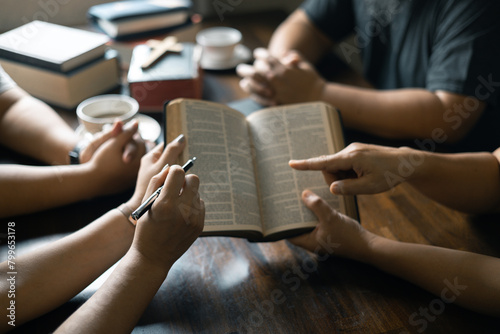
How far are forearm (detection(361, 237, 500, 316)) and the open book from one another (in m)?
0.11

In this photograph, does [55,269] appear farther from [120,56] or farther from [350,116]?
[120,56]

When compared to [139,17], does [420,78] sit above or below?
below

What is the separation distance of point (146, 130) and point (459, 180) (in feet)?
2.44

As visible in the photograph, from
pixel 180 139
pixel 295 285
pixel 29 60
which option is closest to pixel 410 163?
pixel 295 285

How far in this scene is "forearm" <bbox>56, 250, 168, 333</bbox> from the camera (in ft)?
2.20

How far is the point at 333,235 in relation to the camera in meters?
0.85

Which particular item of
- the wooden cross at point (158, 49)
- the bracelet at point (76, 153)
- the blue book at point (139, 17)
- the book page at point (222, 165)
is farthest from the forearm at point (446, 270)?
the blue book at point (139, 17)

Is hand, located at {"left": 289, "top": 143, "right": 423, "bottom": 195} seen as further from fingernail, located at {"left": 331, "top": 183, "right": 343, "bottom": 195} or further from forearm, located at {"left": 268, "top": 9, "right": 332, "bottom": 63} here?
forearm, located at {"left": 268, "top": 9, "right": 332, "bottom": 63}

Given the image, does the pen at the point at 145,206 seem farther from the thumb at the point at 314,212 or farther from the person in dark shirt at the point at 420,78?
the person in dark shirt at the point at 420,78

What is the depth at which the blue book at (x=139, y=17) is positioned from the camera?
5.08 ft

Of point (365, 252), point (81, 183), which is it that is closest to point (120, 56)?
point (81, 183)

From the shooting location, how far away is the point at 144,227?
29.1 inches

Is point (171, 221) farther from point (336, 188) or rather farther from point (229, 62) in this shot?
point (229, 62)

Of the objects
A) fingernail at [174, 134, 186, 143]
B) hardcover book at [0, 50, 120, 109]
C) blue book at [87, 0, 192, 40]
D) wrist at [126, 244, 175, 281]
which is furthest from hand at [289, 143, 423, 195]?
blue book at [87, 0, 192, 40]
